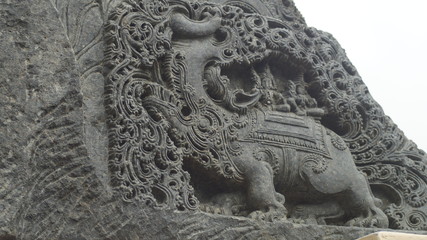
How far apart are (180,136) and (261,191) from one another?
0.60 meters

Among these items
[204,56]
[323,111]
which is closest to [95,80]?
[204,56]

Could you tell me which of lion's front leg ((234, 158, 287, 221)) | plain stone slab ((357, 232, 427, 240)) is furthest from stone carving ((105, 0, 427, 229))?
plain stone slab ((357, 232, 427, 240))

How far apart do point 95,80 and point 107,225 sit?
93 centimetres

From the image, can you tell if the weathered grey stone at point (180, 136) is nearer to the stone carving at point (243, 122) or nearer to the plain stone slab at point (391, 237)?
the stone carving at point (243, 122)

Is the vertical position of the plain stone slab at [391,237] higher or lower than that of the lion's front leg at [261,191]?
lower

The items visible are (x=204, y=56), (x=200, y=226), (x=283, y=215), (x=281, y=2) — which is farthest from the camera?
(x=281, y=2)

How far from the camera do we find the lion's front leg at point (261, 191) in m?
4.60

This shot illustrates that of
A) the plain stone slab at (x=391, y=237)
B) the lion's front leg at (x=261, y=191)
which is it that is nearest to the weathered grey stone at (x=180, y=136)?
the lion's front leg at (x=261, y=191)

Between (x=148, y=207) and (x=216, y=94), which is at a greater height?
(x=216, y=94)

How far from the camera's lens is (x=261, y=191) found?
4.63 meters

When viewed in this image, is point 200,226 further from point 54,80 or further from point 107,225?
point 54,80

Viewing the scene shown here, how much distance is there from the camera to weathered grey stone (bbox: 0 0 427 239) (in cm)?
379

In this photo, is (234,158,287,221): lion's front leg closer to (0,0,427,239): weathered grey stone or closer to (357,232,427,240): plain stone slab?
(0,0,427,239): weathered grey stone

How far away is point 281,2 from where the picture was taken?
19.9 feet
